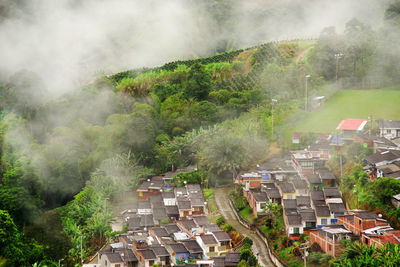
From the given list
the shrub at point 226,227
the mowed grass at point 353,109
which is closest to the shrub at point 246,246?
the shrub at point 226,227

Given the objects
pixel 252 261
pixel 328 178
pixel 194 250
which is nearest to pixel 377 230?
pixel 252 261

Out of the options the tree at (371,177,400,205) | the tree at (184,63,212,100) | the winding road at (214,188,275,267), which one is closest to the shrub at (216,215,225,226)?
the winding road at (214,188,275,267)

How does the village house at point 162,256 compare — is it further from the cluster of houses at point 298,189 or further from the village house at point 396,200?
the village house at point 396,200

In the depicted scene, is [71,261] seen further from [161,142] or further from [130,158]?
[161,142]

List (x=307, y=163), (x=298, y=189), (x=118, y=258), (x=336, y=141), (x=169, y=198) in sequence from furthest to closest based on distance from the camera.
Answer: (x=336, y=141), (x=169, y=198), (x=307, y=163), (x=298, y=189), (x=118, y=258)

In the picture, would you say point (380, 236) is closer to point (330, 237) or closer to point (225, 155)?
point (330, 237)

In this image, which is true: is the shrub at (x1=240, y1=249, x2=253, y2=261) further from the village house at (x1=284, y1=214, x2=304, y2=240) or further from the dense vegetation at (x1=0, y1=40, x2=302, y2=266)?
the dense vegetation at (x1=0, y1=40, x2=302, y2=266)
